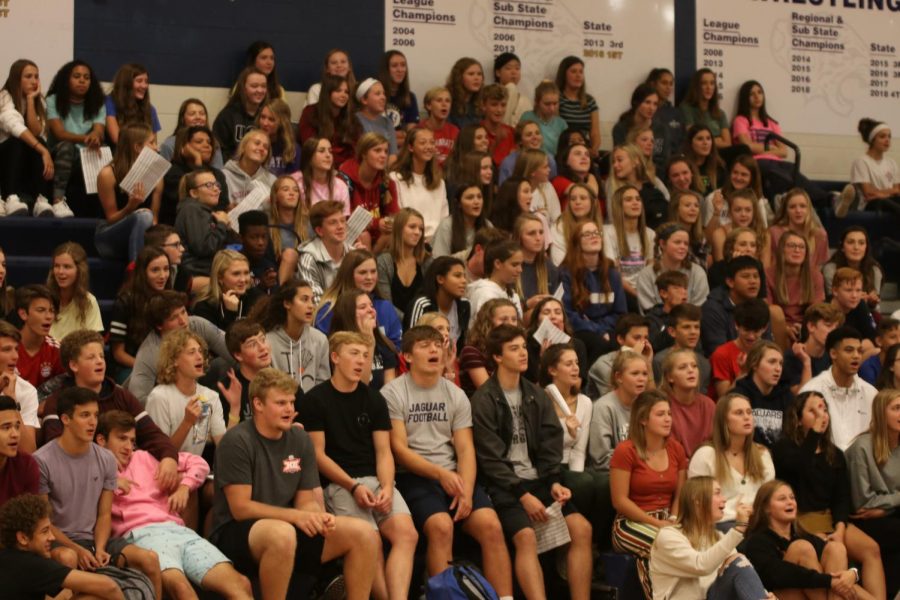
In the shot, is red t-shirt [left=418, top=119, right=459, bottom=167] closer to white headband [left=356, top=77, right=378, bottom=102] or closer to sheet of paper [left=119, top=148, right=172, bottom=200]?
white headband [left=356, top=77, right=378, bottom=102]

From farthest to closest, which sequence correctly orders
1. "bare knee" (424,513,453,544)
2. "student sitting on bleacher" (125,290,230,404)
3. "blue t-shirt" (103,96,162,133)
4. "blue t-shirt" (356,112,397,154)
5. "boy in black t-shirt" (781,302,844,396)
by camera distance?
"blue t-shirt" (356,112,397,154)
"blue t-shirt" (103,96,162,133)
"boy in black t-shirt" (781,302,844,396)
"student sitting on bleacher" (125,290,230,404)
"bare knee" (424,513,453,544)

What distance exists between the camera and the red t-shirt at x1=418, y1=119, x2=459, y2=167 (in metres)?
11.6

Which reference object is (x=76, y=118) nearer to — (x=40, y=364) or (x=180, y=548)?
(x=40, y=364)

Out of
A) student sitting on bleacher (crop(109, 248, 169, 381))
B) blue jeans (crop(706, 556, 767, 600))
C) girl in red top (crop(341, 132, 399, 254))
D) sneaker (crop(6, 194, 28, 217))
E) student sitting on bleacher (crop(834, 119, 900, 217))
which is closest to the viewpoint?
blue jeans (crop(706, 556, 767, 600))

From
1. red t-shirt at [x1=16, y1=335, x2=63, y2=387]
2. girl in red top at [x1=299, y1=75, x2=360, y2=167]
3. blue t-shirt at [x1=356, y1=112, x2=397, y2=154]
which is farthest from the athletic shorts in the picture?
blue t-shirt at [x1=356, y1=112, x2=397, y2=154]

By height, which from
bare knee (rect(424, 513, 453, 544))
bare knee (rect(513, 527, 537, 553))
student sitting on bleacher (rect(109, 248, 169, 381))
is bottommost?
bare knee (rect(513, 527, 537, 553))

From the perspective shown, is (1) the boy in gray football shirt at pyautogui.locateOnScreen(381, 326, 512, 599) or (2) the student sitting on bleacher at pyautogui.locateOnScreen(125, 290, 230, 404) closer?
(1) the boy in gray football shirt at pyautogui.locateOnScreen(381, 326, 512, 599)

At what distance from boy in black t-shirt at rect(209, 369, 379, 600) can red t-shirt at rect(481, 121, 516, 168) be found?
5.03 meters

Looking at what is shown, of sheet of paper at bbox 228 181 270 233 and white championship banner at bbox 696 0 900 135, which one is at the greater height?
white championship banner at bbox 696 0 900 135

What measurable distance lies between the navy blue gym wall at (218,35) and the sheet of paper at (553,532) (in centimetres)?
551

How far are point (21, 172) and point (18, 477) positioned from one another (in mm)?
3976

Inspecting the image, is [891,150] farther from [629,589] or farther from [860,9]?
[629,589]

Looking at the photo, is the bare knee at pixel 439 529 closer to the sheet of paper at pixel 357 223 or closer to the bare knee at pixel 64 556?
the bare knee at pixel 64 556

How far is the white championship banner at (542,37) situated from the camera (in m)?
12.5
